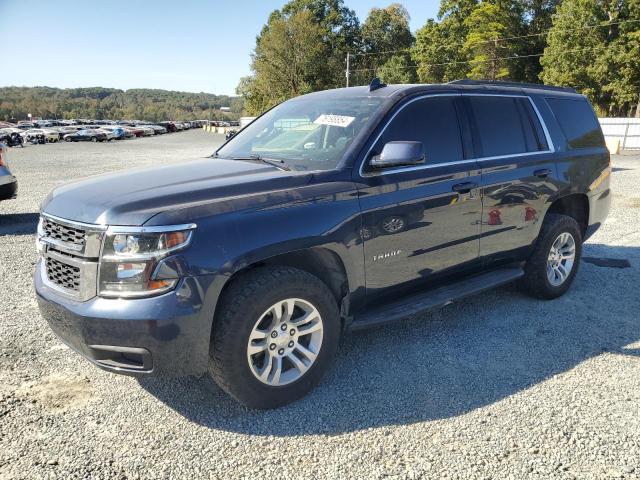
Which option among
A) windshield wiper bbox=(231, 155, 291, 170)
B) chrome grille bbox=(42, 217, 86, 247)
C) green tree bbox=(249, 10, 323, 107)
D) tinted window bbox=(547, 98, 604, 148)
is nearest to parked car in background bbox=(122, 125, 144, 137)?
green tree bbox=(249, 10, 323, 107)

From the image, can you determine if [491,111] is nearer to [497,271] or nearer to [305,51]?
[497,271]

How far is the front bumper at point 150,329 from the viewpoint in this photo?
2.70 m

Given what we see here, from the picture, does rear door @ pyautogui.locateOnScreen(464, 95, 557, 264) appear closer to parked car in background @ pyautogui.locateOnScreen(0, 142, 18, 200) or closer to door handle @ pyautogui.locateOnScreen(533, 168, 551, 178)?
door handle @ pyautogui.locateOnScreen(533, 168, 551, 178)

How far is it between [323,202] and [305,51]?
2803 inches

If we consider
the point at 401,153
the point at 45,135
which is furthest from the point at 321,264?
the point at 45,135

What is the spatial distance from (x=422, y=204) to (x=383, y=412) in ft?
4.78

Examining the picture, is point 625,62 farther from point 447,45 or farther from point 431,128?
point 431,128

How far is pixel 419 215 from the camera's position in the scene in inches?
146

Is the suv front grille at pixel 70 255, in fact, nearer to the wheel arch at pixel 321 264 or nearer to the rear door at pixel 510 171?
the wheel arch at pixel 321 264

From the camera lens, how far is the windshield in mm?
3664

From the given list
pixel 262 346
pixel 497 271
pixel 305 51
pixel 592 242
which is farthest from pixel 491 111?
pixel 305 51

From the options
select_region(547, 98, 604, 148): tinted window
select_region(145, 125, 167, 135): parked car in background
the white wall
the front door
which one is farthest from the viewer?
select_region(145, 125, 167, 135): parked car in background

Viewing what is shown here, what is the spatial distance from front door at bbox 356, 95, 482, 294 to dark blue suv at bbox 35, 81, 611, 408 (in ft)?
0.04

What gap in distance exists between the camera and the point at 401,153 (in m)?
3.33
